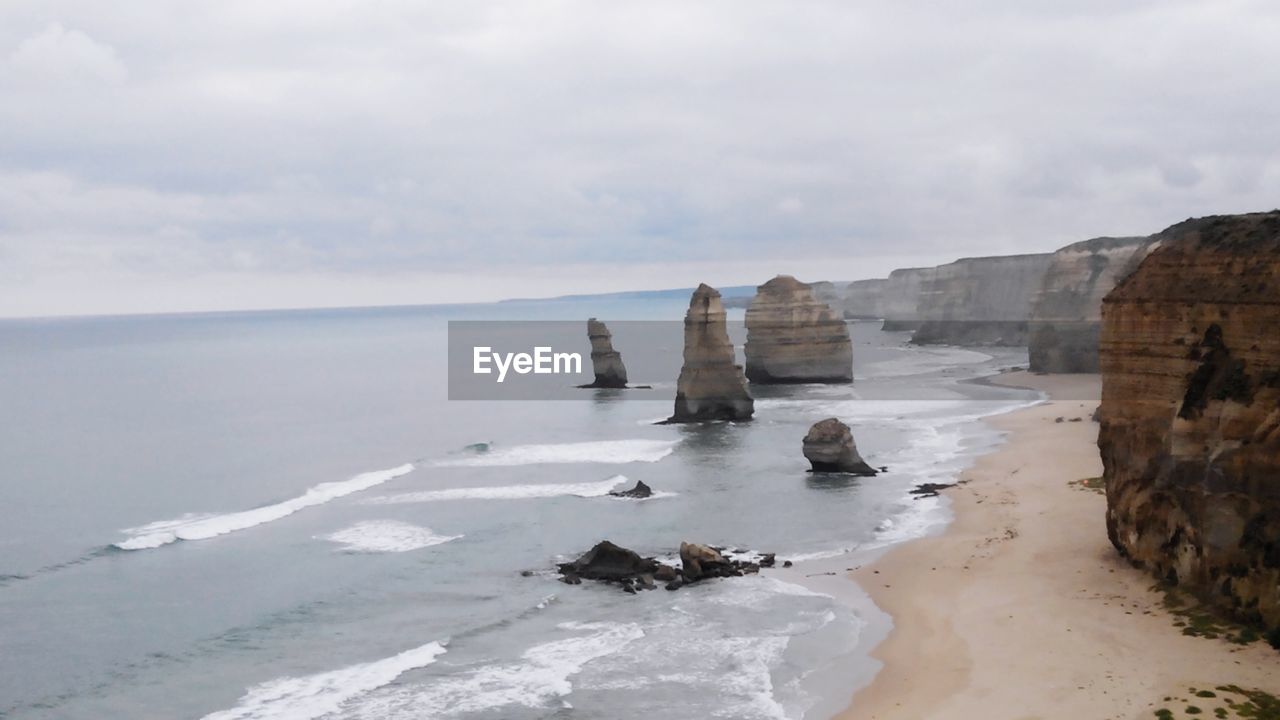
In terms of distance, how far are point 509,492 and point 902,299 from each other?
15056cm

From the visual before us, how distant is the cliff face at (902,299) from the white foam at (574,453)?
13006 cm

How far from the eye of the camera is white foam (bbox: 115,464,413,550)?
39.3 metres

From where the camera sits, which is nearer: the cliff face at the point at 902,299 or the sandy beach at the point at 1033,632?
the sandy beach at the point at 1033,632

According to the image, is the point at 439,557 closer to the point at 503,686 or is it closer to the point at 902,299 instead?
the point at 503,686

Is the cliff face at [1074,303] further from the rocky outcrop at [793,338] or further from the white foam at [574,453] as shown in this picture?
the white foam at [574,453]

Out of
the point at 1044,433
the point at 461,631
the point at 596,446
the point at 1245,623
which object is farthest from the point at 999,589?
the point at 596,446

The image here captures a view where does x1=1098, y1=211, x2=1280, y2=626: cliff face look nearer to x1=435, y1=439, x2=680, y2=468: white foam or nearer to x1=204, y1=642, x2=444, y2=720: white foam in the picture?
x1=204, y1=642, x2=444, y2=720: white foam

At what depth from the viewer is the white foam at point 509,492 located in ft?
151

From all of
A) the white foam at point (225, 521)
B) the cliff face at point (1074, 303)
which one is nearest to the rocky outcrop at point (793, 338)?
the cliff face at point (1074, 303)

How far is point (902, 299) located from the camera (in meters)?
188

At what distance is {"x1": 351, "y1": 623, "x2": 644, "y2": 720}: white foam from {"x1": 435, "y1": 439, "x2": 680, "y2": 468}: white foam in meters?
28.7

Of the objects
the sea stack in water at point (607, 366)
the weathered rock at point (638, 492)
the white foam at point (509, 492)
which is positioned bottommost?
the white foam at point (509, 492)

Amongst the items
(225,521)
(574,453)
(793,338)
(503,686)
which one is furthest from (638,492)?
(793,338)

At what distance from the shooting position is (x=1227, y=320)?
73.2 ft
